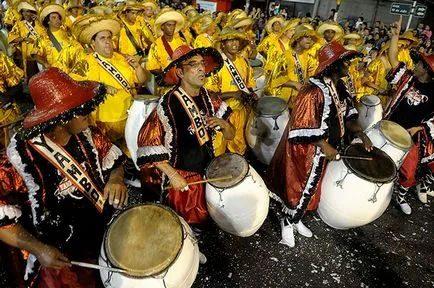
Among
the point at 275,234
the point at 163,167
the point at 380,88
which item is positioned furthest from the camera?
the point at 380,88

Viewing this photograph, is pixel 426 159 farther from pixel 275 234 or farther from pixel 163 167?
pixel 163 167

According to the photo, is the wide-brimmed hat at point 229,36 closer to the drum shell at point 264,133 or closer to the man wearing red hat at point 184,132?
the drum shell at point 264,133

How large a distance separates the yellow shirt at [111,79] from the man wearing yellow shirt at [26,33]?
10.8ft

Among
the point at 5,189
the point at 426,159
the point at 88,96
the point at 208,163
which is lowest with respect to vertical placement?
the point at 426,159

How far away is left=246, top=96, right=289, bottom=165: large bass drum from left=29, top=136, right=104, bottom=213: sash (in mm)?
2786

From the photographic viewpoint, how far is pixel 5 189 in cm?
193

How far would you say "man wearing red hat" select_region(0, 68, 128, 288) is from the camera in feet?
6.22

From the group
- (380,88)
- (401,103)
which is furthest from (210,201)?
(380,88)

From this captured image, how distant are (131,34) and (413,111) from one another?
5.10m

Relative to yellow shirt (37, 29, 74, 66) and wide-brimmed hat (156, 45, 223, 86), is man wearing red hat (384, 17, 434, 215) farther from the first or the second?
yellow shirt (37, 29, 74, 66)

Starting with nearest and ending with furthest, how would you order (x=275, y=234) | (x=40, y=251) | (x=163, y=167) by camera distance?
(x=40, y=251) < (x=163, y=167) < (x=275, y=234)

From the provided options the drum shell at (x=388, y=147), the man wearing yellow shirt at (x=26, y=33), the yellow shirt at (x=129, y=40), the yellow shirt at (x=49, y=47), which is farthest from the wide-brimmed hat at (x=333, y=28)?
the man wearing yellow shirt at (x=26, y=33)

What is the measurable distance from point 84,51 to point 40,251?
320 centimetres

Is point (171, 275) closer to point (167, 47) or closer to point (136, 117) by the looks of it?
point (136, 117)
